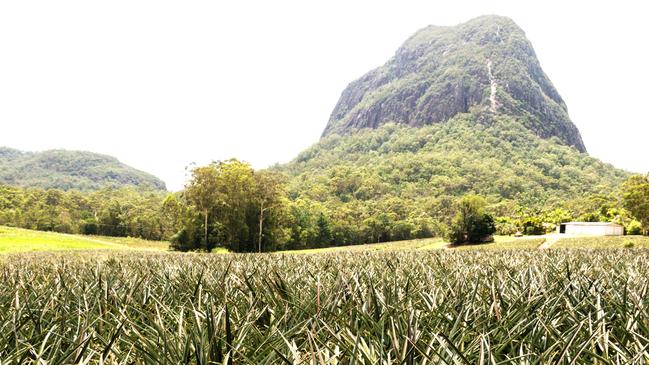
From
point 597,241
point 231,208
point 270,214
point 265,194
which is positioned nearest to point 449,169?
point 597,241

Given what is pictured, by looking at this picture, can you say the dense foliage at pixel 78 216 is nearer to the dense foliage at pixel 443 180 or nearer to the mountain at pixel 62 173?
the dense foliage at pixel 443 180

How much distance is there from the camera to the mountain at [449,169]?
8194cm

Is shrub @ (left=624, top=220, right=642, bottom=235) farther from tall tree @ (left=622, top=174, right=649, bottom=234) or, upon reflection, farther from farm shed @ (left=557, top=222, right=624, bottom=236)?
tall tree @ (left=622, top=174, right=649, bottom=234)

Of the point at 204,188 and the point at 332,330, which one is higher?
the point at 204,188

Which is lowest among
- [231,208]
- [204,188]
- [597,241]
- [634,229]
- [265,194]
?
[597,241]

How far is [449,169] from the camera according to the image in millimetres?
→ 126125

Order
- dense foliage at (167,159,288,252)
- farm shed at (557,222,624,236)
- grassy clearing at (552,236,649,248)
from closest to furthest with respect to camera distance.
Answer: grassy clearing at (552,236,649,248), dense foliage at (167,159,288,252), farm shed at (557,222,624,236)

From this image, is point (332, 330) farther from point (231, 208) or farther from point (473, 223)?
point (473, 223)

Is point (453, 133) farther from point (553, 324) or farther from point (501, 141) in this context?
point (553, 324)

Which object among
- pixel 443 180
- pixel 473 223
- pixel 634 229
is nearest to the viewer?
pixel 634 229

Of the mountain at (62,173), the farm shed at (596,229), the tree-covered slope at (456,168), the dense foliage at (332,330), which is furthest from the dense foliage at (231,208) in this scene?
the mountain at (62,173)

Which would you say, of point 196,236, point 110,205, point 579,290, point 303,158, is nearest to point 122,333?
point 579,290

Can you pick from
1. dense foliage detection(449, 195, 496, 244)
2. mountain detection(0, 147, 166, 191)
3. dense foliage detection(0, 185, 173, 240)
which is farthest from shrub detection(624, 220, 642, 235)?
mountain detection(0, 147, 166, 191)

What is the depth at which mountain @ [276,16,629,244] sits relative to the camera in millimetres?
81938
